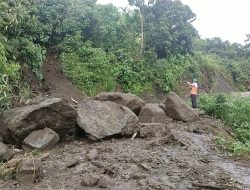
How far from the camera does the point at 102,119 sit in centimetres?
973

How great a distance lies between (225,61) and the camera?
35.7 m

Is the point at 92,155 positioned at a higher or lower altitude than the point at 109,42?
lower

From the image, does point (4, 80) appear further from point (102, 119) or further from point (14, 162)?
point (14, 162)

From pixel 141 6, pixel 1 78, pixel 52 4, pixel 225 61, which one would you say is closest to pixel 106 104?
pixel 1 78

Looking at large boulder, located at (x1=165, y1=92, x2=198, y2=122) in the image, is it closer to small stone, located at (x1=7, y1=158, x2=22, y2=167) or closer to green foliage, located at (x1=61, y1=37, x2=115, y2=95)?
green foliage, located at (x1=61, y1=37, x2=115, y2=95)

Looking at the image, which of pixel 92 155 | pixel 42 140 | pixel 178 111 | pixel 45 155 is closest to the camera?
pixel 92 155

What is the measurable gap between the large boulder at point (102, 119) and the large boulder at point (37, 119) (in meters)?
0.36

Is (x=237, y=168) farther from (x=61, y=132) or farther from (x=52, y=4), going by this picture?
(x=52, y=4)

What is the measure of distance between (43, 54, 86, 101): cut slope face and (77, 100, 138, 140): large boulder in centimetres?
543

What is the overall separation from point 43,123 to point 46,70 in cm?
884

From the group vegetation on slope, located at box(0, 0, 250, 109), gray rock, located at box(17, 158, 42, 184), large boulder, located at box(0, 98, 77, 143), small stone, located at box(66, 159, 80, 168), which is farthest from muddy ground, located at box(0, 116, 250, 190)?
vegetation on slope, located at box(0, 0, 250, 109)

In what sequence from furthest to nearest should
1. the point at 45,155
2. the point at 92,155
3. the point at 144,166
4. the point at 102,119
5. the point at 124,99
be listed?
the point at 124,99, the point at 102,119, the point at 45,155, the point at 92,155, the point at 144,166

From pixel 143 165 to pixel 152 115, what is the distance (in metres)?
4.34

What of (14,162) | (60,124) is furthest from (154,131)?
(14,162)
